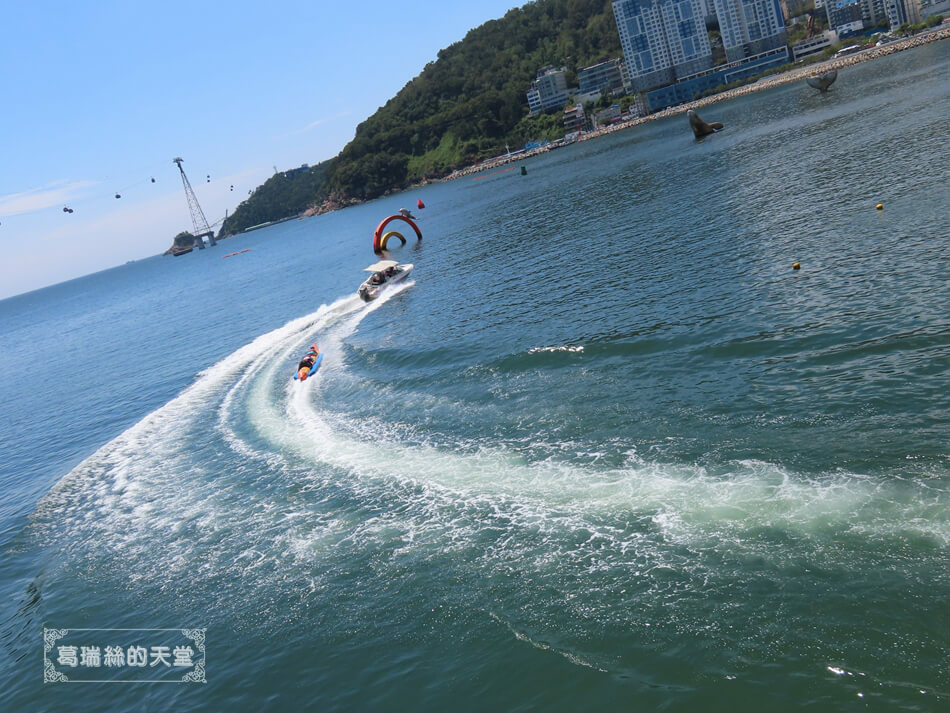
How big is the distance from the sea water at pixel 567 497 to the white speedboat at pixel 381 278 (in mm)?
11954

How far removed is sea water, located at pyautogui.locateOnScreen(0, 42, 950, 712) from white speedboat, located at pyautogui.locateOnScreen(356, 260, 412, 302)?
1195cm

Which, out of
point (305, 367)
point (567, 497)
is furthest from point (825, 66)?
point (567, 497)

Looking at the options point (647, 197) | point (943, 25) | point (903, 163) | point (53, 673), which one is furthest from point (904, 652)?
point (943, 25)

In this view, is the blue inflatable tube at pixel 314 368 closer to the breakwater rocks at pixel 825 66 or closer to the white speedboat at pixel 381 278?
the white speedboat at pixel 381 278

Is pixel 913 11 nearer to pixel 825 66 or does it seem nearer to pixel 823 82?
pixel 825 66

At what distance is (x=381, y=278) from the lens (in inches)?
2184

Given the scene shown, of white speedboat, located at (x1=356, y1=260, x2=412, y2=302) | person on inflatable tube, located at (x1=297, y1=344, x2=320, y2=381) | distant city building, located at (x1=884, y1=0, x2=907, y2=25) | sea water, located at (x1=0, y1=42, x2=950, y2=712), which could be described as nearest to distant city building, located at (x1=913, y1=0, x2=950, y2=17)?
distant city building, located at (x1=884, y1=0, x2=907, y2=25)

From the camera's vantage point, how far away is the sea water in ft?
37.1

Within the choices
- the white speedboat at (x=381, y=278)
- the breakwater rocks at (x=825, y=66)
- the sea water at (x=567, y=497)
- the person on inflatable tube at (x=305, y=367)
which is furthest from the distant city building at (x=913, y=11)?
the person on inflatable tube at (x=305, y=367)

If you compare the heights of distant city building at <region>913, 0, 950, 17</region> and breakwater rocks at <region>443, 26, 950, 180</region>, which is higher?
distant city building at <region>913, 0, 950, 17</region>

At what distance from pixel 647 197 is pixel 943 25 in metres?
→ 163

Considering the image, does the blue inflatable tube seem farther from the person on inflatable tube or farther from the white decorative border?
the white decorative border

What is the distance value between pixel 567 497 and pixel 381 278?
4216 cm

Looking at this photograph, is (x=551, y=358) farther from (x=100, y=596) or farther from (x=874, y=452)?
(x=100, y=596)
